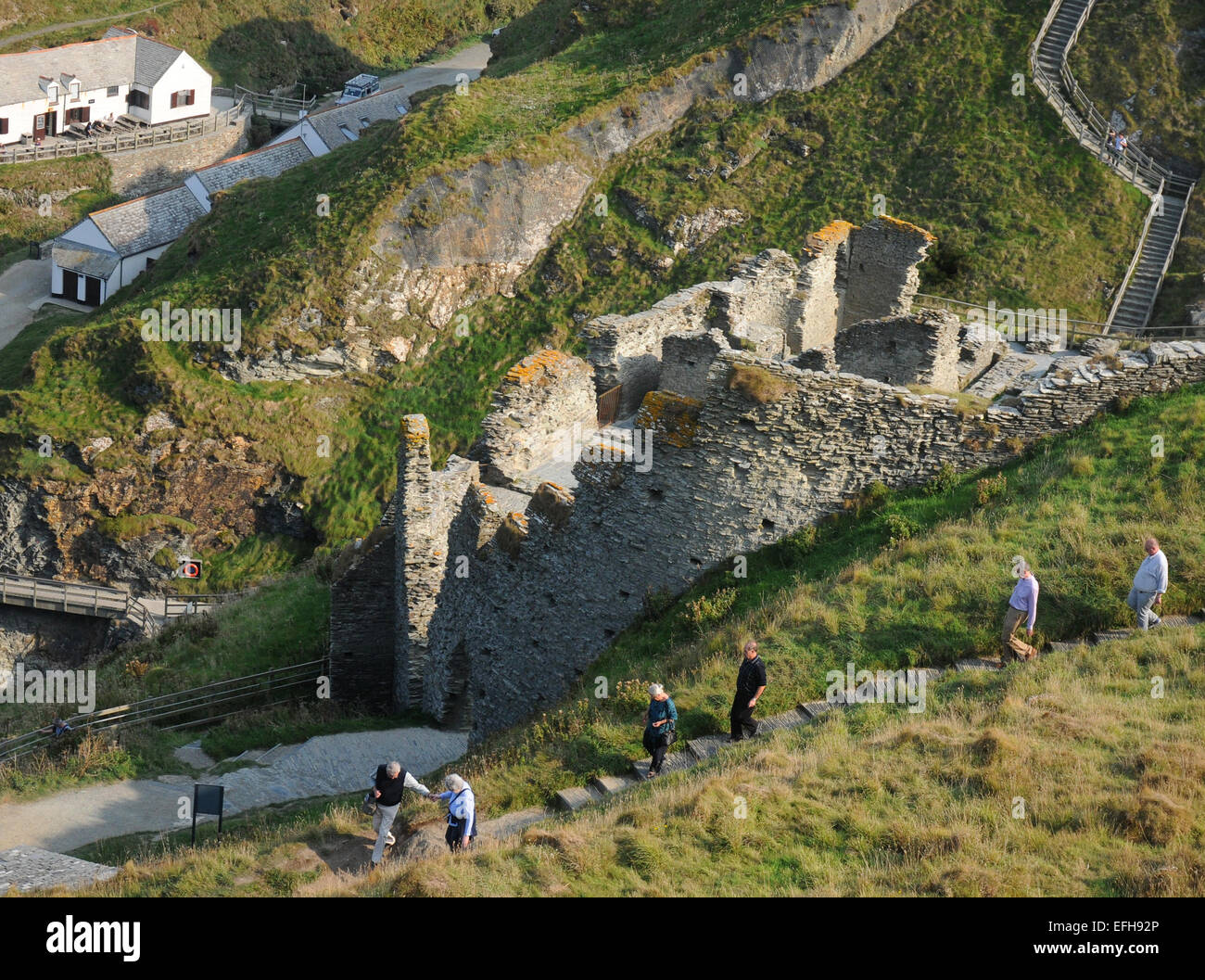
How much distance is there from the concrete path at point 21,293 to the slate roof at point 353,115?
52.0 ft

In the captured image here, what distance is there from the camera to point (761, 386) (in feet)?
61.4

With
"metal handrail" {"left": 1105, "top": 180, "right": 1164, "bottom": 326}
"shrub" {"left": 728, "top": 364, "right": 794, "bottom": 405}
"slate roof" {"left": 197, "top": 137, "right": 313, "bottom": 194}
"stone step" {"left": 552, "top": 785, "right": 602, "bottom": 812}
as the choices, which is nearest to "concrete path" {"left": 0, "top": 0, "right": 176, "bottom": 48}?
"slate roof" {"left": 197, "top": 137, "right": 313, "bottom": 194}

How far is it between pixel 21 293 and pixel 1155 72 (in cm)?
5207

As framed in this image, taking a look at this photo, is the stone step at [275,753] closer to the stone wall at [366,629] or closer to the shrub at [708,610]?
the stone wall at [366,629]

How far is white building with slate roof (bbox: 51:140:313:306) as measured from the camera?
6244 centimetres

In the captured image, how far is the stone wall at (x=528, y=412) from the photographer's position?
23719mm

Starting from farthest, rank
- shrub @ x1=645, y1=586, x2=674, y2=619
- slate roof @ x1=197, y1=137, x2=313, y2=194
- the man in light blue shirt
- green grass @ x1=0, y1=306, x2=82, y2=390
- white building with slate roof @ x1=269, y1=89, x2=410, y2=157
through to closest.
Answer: white building with slate roof @ x1=269, y1=89, x2=410, y2=157, slate roof @ x1=197, y1=137, x2=313, y2=194, green grass @ x1=0, y1=306, x2=82, y2=390, shrub @ x1=645, y1=586, x2=674, y2=619, the man in light blue shirt

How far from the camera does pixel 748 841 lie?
43.0 ft

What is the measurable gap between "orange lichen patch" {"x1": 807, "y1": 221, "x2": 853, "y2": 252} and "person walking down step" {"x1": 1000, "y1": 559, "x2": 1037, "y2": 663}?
13196 millimetres

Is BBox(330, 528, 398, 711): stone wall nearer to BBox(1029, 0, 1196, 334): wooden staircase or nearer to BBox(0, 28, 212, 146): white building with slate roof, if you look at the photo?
BBox(1029, 0, 1196, 334): wooden staircase

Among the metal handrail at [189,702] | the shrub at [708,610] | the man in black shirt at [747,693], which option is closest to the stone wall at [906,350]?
the shrub at [708,610]

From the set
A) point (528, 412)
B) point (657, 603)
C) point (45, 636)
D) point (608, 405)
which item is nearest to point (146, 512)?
point (45, 636)

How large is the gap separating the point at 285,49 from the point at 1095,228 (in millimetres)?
62319

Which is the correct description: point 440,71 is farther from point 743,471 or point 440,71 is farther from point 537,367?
point 743,471
